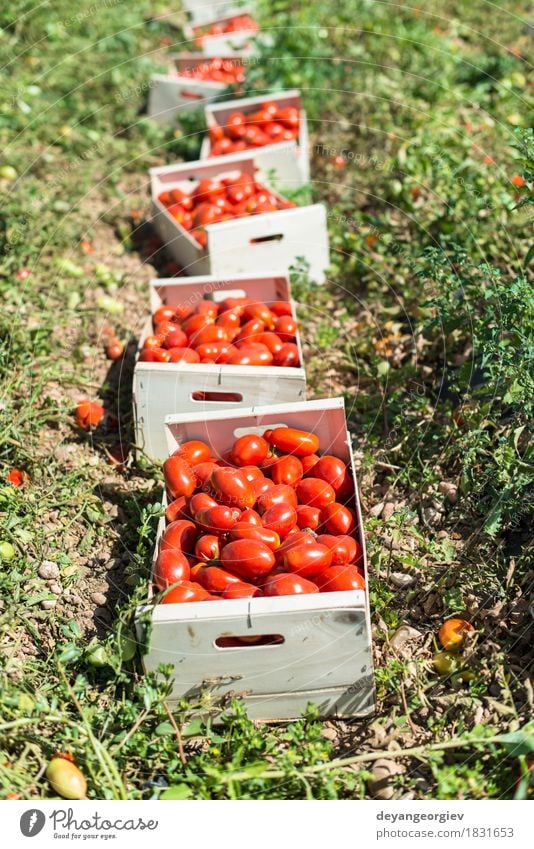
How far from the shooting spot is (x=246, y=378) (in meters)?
4.21

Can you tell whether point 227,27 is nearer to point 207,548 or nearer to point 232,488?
point 232,488

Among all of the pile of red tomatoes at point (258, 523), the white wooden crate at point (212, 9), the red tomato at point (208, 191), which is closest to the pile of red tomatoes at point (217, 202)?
the red tomato at point (208, 191)

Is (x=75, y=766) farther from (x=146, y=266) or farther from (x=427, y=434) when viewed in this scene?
(x=146, y=266)

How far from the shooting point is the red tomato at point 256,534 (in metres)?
3.44

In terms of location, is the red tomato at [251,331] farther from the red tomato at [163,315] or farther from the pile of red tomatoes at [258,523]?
the pile of red tomatoes at [258,523]

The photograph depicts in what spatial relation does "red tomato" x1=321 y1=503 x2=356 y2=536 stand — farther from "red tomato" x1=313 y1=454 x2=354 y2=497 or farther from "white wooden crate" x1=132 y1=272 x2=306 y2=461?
"white wooden crate" x1=132 y1=272 x2=306 y2=461

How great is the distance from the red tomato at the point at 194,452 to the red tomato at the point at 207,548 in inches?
19.2

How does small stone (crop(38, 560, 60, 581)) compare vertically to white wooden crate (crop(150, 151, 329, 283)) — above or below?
below

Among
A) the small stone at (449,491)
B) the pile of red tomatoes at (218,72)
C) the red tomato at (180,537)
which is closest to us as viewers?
the red tomato at (180,537)

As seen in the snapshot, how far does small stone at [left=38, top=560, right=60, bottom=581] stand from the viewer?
3916 millimetres

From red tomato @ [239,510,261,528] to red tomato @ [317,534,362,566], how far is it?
0.28m

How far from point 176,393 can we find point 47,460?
2.61 feet

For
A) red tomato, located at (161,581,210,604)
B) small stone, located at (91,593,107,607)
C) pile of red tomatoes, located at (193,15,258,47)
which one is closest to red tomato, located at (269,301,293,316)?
small stone, located at (91,593,107,607)

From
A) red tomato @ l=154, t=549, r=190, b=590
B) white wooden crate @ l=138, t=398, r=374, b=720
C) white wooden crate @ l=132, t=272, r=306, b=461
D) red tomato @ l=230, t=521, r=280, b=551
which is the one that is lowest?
white wooden crate @ l=138, t=398, r=374, b=720
